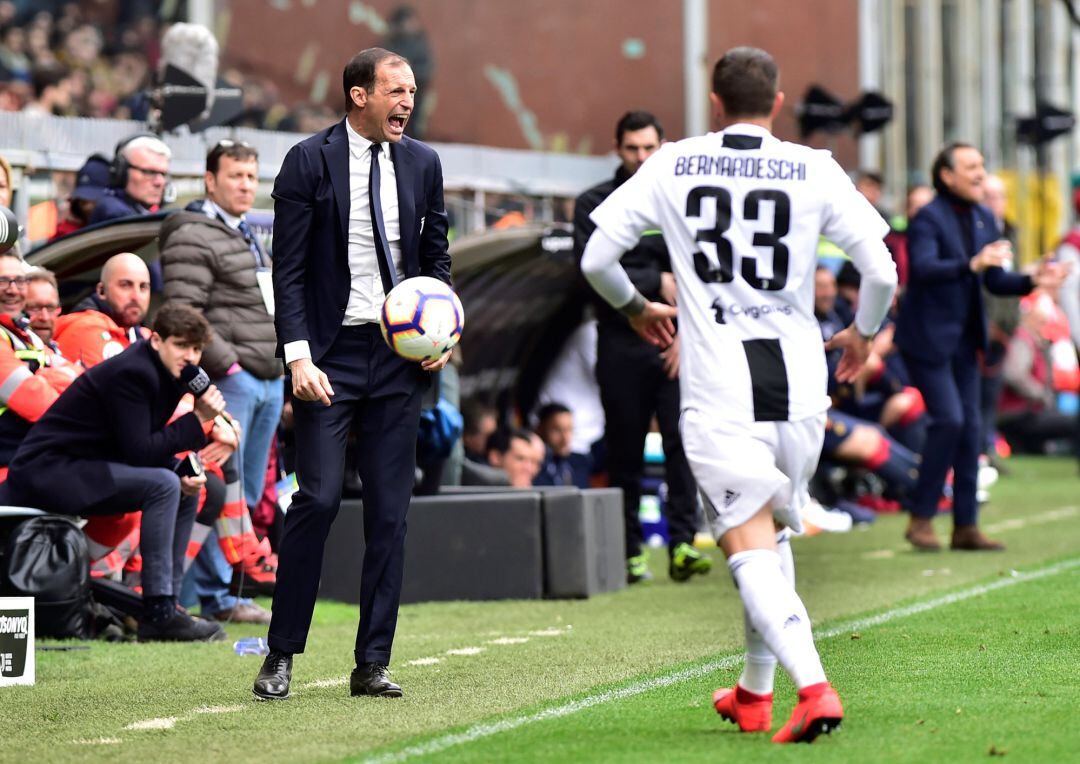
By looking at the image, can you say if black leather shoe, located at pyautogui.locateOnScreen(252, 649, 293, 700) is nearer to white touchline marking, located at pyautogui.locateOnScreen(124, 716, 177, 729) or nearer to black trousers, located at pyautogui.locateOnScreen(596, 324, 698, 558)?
white touchline marking, located at pyautogui.locateOnScreen(124, 716, 177, 729)

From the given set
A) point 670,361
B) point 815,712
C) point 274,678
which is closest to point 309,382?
point 274,678

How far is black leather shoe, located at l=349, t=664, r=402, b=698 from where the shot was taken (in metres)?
7.37

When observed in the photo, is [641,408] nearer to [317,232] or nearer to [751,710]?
[317,232]

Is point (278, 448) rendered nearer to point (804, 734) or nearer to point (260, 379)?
point (260, 379)

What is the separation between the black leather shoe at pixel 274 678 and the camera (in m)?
7.36

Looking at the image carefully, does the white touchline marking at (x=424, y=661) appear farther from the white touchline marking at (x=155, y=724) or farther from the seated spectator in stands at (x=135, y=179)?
the seated spectator in stands at (x=135, y=179)

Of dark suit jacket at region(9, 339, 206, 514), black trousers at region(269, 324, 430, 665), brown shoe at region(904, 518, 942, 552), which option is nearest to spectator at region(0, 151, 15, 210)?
dark suit jacket at region(9, 339, 206, 514)

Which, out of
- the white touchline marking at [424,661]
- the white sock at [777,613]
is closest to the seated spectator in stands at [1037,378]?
the white touchline marking at [424,661]

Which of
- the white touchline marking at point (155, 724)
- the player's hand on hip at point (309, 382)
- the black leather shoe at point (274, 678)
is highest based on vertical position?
the player's hand on hip at point (309, 382)

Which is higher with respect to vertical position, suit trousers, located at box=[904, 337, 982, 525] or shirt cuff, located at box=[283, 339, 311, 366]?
shirt cuff, located at box=[283, 339, 311, 366]

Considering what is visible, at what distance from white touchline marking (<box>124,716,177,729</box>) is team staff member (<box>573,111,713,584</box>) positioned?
187 inches

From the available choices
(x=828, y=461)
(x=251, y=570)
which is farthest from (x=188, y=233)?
(x=828, y=461)

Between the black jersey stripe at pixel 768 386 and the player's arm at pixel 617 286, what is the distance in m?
0.37

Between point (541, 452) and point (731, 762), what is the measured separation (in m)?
8.91
